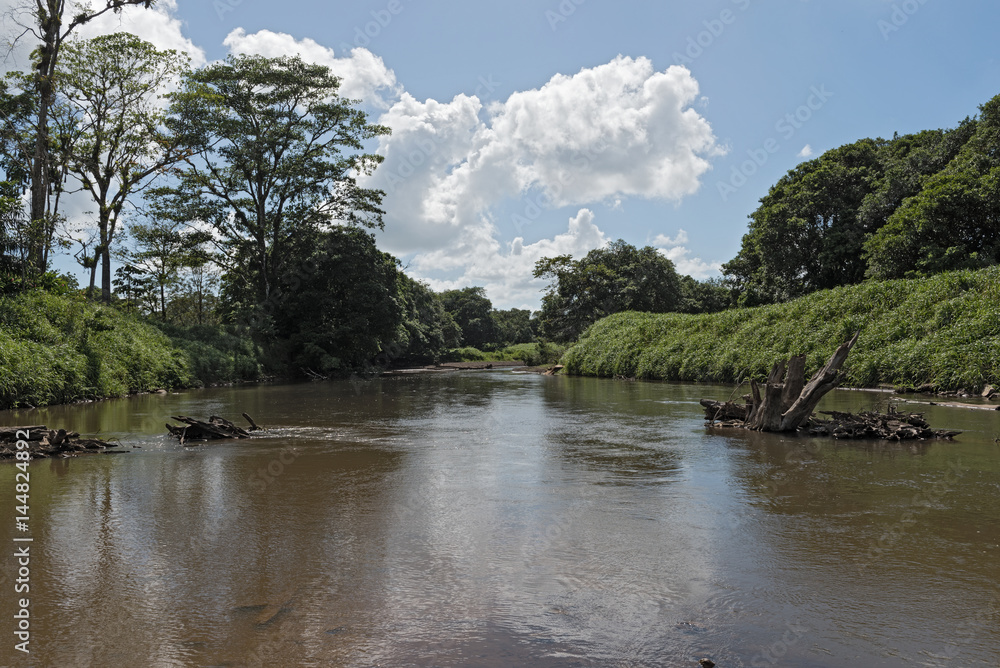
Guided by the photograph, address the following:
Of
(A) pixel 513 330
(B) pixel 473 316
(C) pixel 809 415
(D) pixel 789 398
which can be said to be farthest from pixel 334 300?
(A) pixel 513 330

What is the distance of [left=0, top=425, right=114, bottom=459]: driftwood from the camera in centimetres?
820

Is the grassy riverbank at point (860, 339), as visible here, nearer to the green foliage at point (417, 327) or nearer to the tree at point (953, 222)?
the tree at point (953, 222)

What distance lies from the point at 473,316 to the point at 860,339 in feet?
216

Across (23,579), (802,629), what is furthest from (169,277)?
(802,629)

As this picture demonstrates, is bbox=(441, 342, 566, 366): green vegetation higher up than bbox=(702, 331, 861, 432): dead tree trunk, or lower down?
higher up

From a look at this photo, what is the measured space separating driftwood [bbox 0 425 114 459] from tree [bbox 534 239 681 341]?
1557 inches

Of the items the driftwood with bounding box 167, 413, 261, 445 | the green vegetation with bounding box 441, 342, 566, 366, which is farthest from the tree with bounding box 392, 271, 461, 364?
the driftwood with bounding box 167, 413, 261, 445

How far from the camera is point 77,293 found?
71.4ft

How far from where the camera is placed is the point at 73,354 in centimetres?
1675

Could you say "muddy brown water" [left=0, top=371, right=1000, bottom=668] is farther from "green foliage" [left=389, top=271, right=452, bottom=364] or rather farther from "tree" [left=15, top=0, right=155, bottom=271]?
"green foliage" [left=389, top=271, right=452, bottom=364]

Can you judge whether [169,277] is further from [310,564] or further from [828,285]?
[828,285]

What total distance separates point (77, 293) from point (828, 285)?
37.7 meters

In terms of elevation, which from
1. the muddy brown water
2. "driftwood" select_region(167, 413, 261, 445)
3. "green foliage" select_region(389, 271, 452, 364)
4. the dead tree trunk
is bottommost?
the muddy brown water

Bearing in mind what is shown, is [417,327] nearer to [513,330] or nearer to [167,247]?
[167,247]
